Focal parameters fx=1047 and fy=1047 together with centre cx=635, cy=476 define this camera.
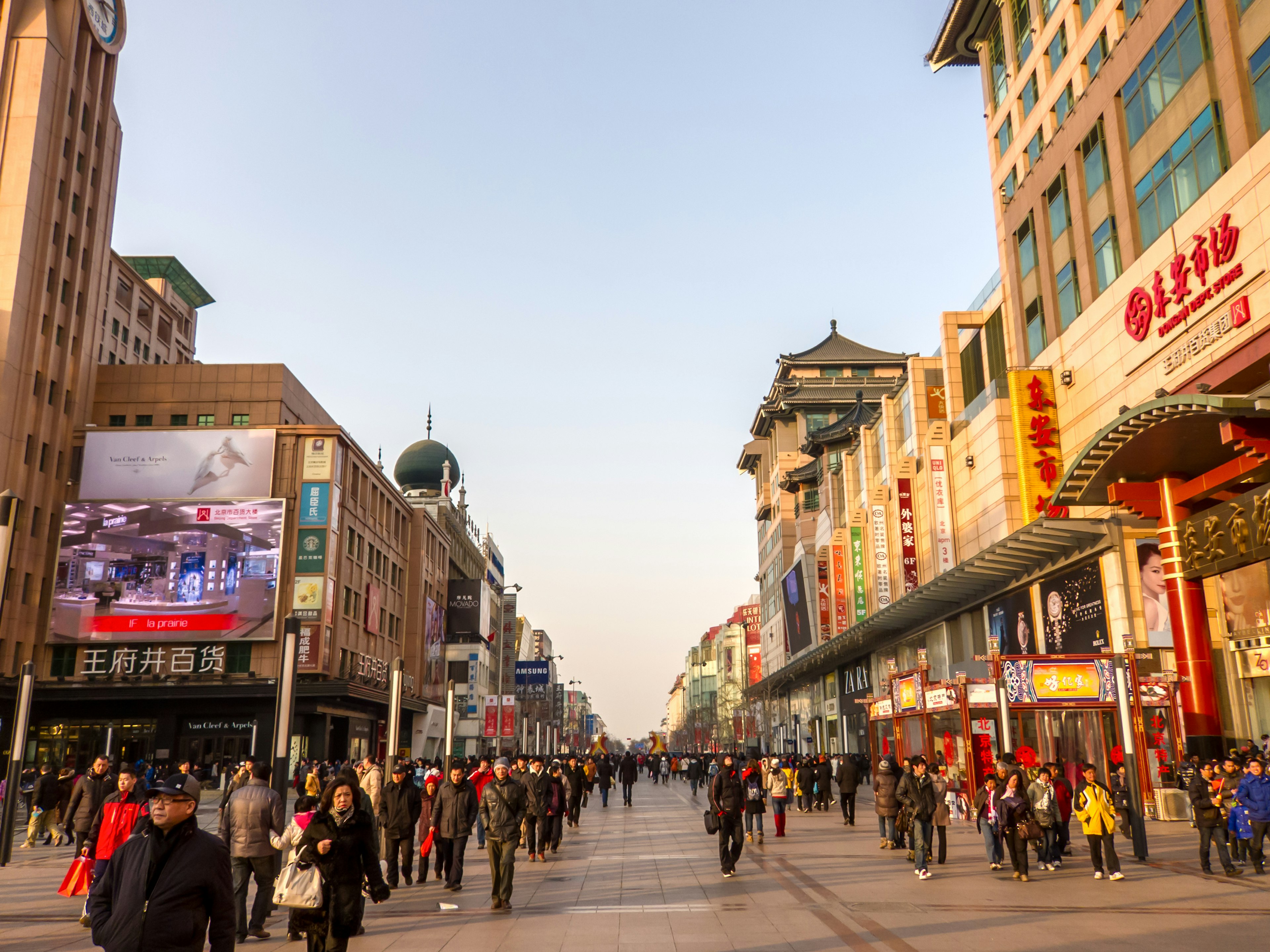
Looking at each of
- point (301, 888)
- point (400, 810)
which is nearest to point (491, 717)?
point (400, 810)

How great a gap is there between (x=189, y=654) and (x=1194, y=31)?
48.2 m

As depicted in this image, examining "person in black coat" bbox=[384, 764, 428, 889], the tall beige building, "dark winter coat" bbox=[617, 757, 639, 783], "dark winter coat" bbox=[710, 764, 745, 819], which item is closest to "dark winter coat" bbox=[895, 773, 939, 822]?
"dark winter coat" bbox=[710, 764, 745, 819]

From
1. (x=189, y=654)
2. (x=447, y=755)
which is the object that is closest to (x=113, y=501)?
(x=189, y=654)

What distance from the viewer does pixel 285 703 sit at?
13.7 m

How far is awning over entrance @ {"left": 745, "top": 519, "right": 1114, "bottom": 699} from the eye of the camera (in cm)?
2719

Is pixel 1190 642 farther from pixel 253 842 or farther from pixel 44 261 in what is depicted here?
pixel 44 261

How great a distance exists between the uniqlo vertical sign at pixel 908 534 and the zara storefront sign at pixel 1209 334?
1950cm

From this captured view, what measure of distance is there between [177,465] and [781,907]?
4861cm

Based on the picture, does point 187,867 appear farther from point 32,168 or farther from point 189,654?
point 32,168

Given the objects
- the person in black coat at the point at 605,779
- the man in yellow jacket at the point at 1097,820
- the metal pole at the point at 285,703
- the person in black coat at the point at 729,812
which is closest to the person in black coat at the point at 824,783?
the person in black coat at the point at 605,779

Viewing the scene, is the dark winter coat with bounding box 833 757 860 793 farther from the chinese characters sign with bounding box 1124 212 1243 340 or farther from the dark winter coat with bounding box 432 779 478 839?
the dark winter coat with bounding box 432 779 478 839

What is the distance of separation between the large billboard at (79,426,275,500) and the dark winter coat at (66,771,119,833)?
3718 cm

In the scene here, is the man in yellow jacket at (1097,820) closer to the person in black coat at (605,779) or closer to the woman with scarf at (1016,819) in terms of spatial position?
the woman with scarf at (1016,819)

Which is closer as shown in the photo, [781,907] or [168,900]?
[168,900]
